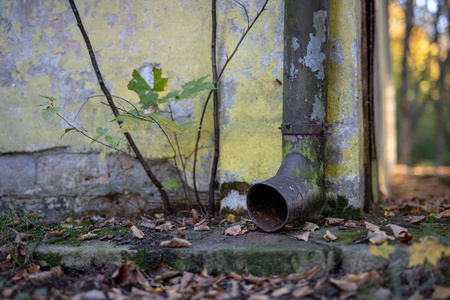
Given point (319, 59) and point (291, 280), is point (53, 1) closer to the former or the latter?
point (319, 59)

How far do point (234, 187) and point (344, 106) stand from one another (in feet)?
3.07

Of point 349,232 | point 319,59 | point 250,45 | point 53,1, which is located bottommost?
point 349,232

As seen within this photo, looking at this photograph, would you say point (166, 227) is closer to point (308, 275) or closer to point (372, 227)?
point (308, 275)

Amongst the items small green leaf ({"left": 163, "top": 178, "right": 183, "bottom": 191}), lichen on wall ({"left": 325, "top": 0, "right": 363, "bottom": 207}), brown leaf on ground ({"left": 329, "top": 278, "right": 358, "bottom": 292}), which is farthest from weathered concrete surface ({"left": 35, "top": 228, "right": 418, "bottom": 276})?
small green leaf ({"left": 163, "top": 178, "right": 183, "bottom": 191})

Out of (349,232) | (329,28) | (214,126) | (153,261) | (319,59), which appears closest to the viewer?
(153,261)

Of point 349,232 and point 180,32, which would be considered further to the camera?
point 180,32

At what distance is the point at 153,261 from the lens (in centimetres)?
184

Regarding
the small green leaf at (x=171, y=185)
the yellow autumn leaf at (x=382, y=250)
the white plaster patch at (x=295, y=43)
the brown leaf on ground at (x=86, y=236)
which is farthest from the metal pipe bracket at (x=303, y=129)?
the brown leaf on ground at (x=86, y=236)

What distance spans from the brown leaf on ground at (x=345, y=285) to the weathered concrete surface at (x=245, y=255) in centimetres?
13

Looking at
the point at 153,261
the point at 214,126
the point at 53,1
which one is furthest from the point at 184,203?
the point at 53,1

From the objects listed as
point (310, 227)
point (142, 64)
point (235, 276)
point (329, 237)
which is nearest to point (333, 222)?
point (310, 227)

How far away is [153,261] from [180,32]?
171 centimetres

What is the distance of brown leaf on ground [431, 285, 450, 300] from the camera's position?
1.38 metres

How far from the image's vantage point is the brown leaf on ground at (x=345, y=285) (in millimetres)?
1504
